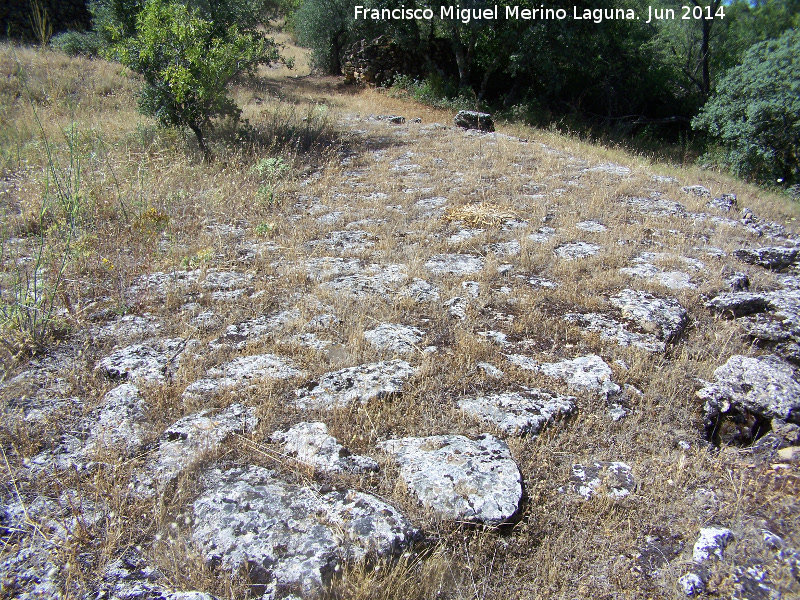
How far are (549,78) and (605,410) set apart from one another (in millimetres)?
15546

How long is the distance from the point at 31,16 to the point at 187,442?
19189 mm

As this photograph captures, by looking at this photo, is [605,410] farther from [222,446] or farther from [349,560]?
[222,446]

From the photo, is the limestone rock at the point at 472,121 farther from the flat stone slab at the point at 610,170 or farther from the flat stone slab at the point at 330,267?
the flat stone slab at the point at 330,267

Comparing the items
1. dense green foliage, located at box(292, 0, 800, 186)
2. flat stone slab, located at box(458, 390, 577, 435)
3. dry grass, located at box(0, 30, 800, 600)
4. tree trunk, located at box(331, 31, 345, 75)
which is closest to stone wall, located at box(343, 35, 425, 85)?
dense green foliage, located at box(292, 0, 800, 186)

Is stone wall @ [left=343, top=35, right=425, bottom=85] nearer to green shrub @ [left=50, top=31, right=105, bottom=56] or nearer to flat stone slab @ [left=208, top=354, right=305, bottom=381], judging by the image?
green shrub @ [left=50, top=31, right=105, bottom=56]

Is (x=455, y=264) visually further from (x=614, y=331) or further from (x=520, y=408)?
(x=520, y=408)

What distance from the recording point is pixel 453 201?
6.95m

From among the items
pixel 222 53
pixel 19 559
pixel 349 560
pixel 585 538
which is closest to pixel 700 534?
pixel 585 538

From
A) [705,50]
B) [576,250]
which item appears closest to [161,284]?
[576,250]

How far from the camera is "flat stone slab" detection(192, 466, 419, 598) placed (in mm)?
2160

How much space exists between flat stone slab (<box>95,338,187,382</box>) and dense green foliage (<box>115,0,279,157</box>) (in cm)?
504

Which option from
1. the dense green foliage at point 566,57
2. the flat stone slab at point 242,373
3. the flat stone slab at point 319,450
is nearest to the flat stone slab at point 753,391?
the flat stone slab at point 319,450

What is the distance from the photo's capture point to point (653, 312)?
14.2 ft

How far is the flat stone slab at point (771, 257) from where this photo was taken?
18.2ft
